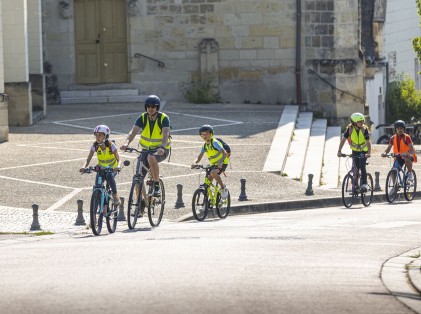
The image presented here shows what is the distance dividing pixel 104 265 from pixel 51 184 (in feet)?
34.2

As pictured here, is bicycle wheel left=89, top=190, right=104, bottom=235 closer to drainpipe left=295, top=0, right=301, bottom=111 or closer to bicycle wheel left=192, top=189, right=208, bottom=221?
bicycle wheel left=192, top=189, right=208, bottom=221

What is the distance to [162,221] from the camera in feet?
58.0

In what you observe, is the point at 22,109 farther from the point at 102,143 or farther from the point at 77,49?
the point at 102,143

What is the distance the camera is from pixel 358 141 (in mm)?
20875

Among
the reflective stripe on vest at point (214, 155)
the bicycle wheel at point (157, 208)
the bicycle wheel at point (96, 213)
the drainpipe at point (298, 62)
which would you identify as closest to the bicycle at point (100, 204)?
the bicycle wheel at point (96, 213)

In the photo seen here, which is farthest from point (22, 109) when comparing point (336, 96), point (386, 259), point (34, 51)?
point (386, 259)

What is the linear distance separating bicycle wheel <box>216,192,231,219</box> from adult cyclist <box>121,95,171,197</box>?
1823mm

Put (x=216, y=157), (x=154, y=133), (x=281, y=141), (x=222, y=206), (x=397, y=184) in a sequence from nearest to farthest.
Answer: (x=154, y=133)
(x=216, y=157)
(x=222, y=206)
(x=397, y=184)
(x=281, y=141)

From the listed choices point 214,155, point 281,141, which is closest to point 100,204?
point 214,155

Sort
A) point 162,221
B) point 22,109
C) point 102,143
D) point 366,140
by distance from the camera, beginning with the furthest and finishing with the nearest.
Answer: point 22,109 → point 366,140 → point 162,221 → point 102,143

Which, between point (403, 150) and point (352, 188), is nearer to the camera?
point (352, 188)

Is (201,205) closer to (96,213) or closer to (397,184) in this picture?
(96,213)

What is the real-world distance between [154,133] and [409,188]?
7261mm

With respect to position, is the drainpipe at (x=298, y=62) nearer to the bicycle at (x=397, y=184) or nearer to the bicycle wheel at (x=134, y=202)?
the bicycle at (x=397, y=184)
